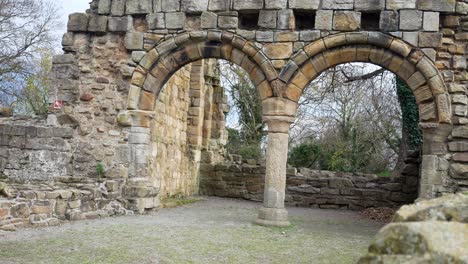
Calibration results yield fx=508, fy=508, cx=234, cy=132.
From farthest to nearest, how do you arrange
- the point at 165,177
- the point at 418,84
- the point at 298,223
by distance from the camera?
1. the point at 165,177
2. the point at 298,223
3. the point at 418,84

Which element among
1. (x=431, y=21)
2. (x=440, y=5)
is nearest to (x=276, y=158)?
(x=431, y=21)

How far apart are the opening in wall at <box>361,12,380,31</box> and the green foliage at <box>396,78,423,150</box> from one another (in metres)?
3.65

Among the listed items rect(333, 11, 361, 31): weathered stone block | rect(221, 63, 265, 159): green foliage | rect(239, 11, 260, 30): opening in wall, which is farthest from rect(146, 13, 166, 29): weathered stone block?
rect(221, 63, 265, 159): green foliage

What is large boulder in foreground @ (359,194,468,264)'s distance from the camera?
2062 millimetres

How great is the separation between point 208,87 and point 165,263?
32.0 feet

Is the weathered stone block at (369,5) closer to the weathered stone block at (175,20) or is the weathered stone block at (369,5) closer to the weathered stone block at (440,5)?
the weathered stone block at (440,5)

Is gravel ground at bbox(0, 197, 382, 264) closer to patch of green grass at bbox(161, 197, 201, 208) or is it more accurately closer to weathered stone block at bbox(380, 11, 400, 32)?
patch of green grass at bbox(161, 197, 201, 208)

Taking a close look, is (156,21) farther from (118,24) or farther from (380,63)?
(380,63)

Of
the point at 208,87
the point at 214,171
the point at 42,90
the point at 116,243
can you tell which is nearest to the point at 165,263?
the point at 116,243

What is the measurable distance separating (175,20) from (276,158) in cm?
300

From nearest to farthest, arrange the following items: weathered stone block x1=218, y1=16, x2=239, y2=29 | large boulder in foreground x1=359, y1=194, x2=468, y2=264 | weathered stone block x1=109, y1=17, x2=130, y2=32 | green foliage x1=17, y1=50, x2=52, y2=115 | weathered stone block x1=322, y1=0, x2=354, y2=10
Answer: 1. large boulder in foreground x1=359, y1=194, x2=468, y2=264
2. weathered stone block x1=322, y1=0, x2=354, y2=10
3. weathered stone block x1=218, y1=16, x2=239, y2=29
4. weathered stone block x1=109, y1=17, x2=130, y2=32
5. green foliage x1=17, y1=50, x2=52, y2=115

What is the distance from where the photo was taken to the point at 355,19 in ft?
26.8

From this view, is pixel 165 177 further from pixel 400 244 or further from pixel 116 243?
pixel 400 244

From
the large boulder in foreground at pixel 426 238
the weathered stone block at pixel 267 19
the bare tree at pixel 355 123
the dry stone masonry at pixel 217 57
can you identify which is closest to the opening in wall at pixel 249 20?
the dry stone masonry at pixel 217 57
